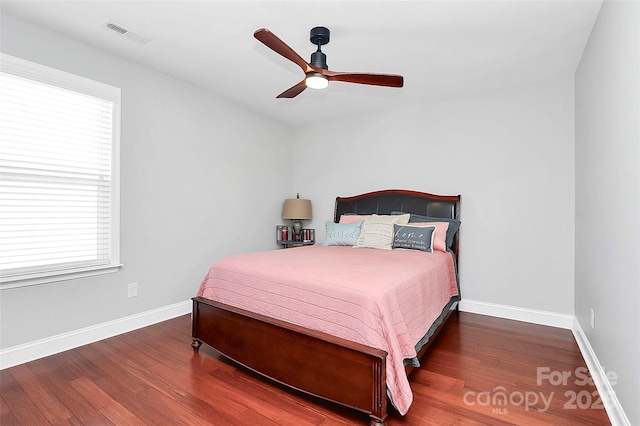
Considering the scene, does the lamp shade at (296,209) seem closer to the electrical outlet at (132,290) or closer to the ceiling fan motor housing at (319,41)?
the electrical outlet at (132,290)

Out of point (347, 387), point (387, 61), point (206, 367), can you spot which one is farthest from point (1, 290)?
point (387, 61)

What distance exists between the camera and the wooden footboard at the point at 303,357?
1662mm

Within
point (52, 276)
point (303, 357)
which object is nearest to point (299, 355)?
point (303, 357)

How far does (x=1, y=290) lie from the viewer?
2328 mm

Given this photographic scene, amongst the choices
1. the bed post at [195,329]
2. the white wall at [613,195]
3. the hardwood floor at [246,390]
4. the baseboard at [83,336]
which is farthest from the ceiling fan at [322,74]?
the baseboard at [83,336]

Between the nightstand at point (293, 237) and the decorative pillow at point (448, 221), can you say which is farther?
the nightstand at point (293, 237)

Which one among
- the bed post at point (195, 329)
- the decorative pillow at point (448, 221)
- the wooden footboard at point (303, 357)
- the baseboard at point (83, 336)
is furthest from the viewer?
the decorative pillow at point (448, 221)

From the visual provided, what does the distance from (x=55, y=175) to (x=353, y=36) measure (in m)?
2.64

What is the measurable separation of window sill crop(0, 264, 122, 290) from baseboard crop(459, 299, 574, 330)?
3.70 meters

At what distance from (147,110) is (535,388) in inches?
156

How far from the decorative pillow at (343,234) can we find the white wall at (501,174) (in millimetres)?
879

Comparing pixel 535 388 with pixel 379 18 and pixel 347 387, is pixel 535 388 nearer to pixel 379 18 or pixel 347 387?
pixel 347 387

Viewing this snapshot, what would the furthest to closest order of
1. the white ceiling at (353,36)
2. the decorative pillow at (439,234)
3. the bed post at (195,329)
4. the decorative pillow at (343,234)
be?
the decorative pillow at (343,234)
the decorative pillow at (439,234)
the bed post at (195,329)
the white ceiling at (353,36)

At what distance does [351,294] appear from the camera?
6.01ft
